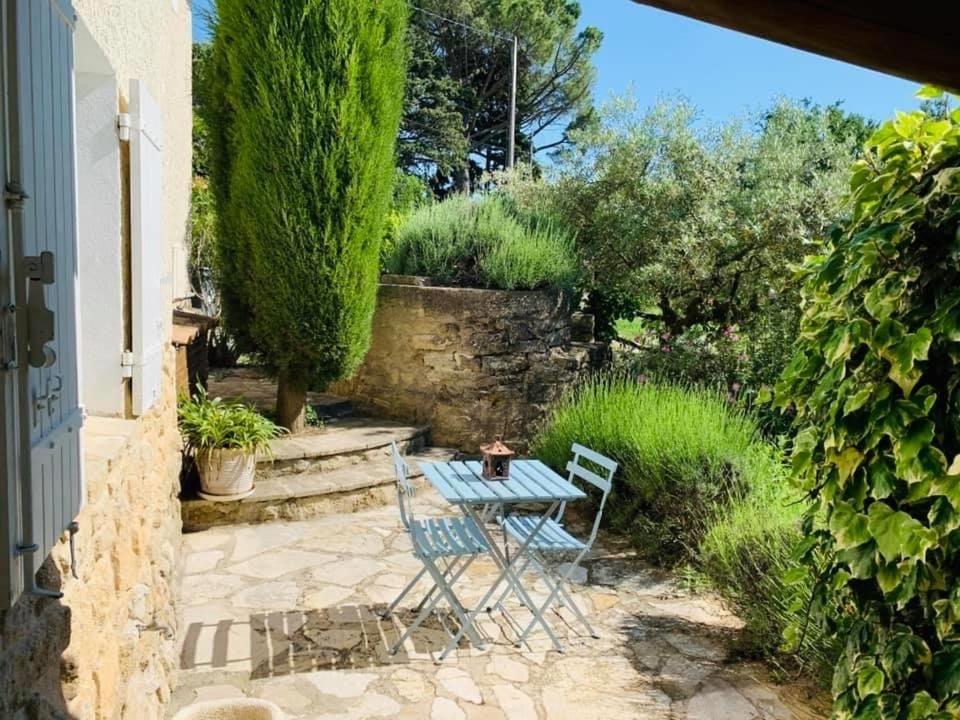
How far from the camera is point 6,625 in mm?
1101

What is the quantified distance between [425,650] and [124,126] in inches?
106

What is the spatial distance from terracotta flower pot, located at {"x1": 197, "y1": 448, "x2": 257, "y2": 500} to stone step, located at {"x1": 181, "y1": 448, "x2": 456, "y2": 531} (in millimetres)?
73

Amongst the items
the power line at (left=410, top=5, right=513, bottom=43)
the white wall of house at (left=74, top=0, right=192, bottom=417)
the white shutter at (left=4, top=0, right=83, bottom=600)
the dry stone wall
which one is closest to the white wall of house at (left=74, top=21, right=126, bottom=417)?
the white wall of house at (left=74, top=0, right=192, bottom=417)

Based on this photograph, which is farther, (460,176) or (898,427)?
(460,176)

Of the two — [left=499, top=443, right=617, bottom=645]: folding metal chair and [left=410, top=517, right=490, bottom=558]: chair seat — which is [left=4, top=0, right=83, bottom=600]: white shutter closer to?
[left=410, top=517, right=490, bottom=558]: chair seat

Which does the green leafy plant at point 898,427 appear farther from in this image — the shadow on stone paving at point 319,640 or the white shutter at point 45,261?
the shadow on stone paving at point 319,640

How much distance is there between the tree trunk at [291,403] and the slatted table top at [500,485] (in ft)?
7.63

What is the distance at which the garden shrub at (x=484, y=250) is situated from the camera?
23.9ft

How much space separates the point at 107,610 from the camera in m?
1.90

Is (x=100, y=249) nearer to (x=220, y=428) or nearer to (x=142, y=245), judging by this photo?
(x=142, y=245)

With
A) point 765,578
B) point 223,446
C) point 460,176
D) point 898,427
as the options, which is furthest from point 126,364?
point 460,176

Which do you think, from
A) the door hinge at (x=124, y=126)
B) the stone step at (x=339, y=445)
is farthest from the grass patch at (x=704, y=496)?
the door hinge at (x=124, y=126)

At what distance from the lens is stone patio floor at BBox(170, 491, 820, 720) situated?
3141 millimetres

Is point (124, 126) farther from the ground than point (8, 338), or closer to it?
farther from the ground
